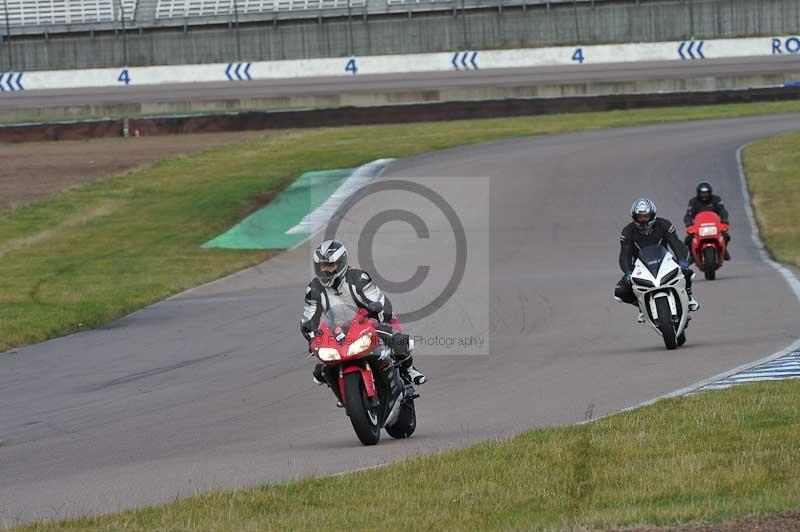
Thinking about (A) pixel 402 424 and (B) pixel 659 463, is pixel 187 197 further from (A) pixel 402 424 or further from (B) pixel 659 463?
(B) pixel 659 463

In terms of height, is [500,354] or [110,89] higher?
[110,89]

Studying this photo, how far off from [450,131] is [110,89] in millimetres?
22531

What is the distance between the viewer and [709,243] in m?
20.0

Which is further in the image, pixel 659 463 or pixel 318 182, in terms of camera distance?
pixel 318 182

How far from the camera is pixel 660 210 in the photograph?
92.1 feet

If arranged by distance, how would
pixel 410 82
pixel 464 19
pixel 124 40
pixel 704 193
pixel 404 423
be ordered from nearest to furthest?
pixel 404 423 → pixel 704 193 → pixel 410 82 → pixel 464 19 → pixel 124 40

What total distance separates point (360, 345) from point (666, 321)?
209 inches

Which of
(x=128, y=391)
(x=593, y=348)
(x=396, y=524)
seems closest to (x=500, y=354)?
(x=593, y=348)

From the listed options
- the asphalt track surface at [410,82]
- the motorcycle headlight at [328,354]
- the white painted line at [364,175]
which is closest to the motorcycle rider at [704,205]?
the white painted line at [364,175]

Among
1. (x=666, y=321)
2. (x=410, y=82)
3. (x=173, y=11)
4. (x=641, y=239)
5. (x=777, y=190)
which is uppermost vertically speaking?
(x=173, y=11)

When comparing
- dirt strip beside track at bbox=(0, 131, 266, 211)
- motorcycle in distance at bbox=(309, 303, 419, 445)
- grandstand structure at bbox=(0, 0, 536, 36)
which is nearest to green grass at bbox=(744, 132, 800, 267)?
motorcycle in distance at bbox=(309, 303, 419, 445)

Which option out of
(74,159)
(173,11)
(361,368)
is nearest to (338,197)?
(74,159)

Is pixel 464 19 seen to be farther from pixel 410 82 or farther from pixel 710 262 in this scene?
pixel 710 262

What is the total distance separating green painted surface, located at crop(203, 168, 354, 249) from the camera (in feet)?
91.9
